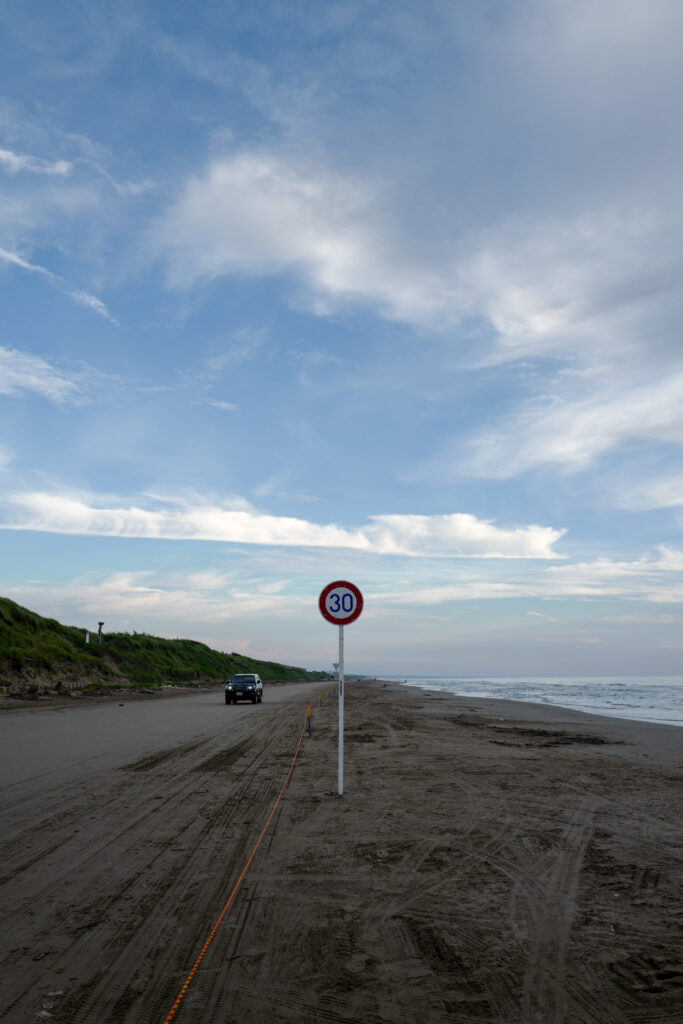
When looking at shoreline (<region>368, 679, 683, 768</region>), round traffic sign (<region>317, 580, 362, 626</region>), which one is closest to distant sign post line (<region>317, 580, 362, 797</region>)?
round traffic sign (<region>317, 580, 362, 626</region>)

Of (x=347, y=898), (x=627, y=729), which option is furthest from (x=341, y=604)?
(x=627, y=729)

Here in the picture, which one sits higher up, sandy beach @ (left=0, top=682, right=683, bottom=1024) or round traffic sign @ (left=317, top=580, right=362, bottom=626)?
round traffic sign @ (left=317, top=580, right=362, bottom=626)

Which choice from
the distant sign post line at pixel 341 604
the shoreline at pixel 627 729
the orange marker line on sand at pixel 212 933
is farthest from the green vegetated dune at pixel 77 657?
the orange marker line on sand at pixel 212 933

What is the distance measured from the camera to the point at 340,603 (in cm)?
1057

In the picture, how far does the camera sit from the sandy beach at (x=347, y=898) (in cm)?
391

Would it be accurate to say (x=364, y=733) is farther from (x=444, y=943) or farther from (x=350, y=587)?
(x=444, y=943)

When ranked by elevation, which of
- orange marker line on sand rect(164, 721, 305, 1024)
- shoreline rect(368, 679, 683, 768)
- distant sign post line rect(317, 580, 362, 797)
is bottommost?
shoreline rect(368, 679, 683, 768)

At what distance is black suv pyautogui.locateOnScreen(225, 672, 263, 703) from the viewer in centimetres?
3766

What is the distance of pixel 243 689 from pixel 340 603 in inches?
1166

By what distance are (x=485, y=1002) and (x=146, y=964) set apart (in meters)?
2.19

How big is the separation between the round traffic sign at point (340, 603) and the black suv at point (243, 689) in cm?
2850

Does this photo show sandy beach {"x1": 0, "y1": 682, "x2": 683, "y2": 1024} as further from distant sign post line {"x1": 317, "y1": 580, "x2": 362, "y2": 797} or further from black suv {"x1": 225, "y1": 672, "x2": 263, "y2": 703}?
black suv {"x1": 225, "y1": 672, "x2": 263, "y2": 703}

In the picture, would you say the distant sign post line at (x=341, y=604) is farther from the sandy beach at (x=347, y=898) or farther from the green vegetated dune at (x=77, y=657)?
the green vegetated dune at (x=77, y=657)

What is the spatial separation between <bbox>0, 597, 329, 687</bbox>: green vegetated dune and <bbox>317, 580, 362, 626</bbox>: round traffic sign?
37.6 meters
